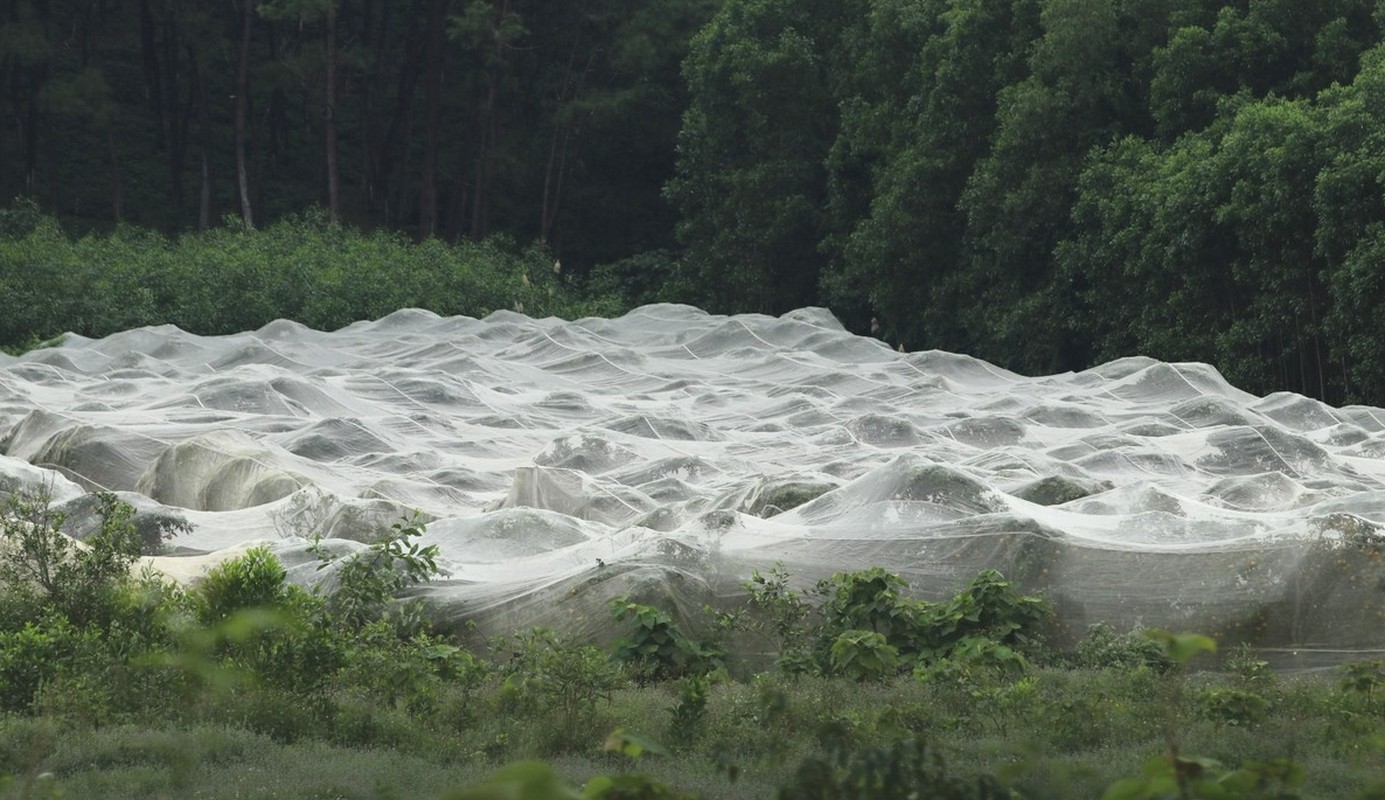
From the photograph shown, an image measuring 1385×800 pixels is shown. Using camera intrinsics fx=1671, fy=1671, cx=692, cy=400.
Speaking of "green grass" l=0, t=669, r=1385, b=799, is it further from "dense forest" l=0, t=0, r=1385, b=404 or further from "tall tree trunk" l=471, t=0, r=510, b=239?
"tall tree trunk" l=471, t=0, r=510, b=239

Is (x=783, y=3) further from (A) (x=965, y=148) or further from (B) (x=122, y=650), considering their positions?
(B) (x=122, y=650)

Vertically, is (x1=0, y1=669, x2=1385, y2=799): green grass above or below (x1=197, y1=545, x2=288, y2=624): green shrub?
below

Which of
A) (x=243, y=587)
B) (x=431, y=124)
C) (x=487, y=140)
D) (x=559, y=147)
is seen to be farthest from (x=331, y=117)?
(x=243, y=587)

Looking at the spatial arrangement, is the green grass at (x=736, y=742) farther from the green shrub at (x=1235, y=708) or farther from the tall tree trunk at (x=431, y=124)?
the tall tree trunk at (x=431, y=124)

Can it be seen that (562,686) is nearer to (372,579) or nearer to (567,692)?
(567,692)

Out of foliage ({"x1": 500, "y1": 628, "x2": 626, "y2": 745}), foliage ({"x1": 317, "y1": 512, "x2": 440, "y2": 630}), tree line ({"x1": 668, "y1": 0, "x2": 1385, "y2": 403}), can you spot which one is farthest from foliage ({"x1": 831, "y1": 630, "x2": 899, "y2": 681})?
tree line ({"x1": 668, "y1": 0, "x2": 1385, "y2": 403})

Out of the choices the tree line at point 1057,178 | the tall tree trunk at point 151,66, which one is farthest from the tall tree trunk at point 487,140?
the tall tree trunk at point 151,66

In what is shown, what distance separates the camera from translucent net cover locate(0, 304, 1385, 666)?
744cm

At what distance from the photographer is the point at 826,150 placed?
26188 millimetres

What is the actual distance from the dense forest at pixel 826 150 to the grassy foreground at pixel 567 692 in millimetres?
10490

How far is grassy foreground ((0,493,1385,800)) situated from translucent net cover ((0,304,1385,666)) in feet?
1.45

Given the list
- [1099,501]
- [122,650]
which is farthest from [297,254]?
[122,650]

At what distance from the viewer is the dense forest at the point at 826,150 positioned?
17516 mm

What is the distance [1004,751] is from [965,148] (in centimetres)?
1802
